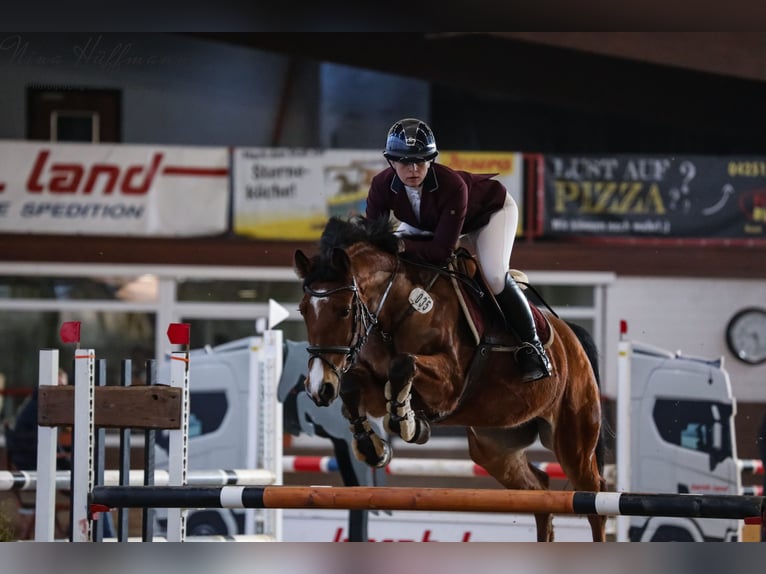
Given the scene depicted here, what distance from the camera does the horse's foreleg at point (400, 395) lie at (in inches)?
125

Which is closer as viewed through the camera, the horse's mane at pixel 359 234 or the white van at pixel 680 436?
the horse's mane at pixel 359 234

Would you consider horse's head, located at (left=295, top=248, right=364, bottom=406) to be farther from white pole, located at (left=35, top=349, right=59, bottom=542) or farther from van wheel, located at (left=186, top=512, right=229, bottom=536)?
van wheel, located at (left=186, top=512, right=229, bottom=536)

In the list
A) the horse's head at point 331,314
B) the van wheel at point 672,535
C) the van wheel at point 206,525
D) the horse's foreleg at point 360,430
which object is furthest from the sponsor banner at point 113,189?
the horse's foreleg at point 360,430

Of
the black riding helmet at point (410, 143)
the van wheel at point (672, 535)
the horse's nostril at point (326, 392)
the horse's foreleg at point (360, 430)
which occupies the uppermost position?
the black riding helmet at point (410, 143)

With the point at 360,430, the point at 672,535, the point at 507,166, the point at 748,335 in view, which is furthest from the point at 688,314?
the point at 360,430

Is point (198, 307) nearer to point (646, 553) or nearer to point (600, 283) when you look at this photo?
point (600, 283)

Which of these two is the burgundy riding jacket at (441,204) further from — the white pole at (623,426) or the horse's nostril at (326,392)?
the white pole at (623,426)

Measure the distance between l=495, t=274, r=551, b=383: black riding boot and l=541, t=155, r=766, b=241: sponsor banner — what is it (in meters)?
4.80

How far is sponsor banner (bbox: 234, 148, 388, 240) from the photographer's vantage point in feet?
27.6

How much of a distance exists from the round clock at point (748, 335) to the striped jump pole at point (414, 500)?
5.55 metres

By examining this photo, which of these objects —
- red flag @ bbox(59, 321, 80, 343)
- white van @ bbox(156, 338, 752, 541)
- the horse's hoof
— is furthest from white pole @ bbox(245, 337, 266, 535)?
the horse's hoof

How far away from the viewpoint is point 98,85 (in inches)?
353


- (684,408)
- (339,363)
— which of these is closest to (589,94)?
(684,408)

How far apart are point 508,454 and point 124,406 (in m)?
1.29
